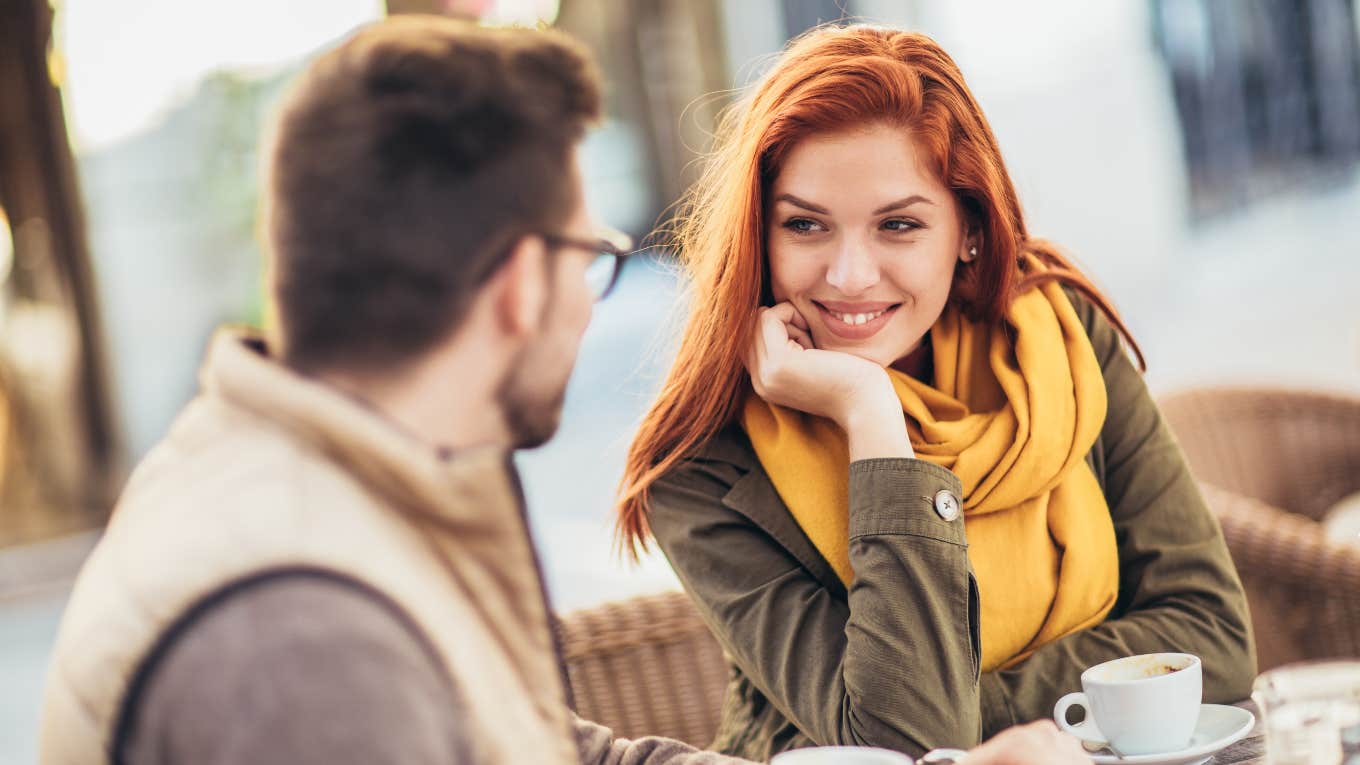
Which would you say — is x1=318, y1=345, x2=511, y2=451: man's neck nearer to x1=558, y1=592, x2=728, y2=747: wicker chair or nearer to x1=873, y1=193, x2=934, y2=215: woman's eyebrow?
x1=873, y1=193, x2=934, y2=215: woman's eyebrow

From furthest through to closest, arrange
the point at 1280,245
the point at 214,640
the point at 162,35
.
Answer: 1. the point at 1280,245
2. the point at 162,35
3. the point at 214,640

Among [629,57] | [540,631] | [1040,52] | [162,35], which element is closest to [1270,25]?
[1040,52]

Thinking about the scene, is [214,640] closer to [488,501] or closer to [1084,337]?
[488,501]

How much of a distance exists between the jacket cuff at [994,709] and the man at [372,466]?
0.79m

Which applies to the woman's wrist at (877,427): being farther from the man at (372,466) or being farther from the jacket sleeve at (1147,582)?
the man at (372,466)

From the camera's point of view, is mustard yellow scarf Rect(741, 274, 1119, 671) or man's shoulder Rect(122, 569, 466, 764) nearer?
man's shoulder Rect(122, 569, 466, 764)

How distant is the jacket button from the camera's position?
5.21 ft

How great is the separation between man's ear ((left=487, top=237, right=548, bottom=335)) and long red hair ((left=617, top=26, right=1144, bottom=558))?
76cm

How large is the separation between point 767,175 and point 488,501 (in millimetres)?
895

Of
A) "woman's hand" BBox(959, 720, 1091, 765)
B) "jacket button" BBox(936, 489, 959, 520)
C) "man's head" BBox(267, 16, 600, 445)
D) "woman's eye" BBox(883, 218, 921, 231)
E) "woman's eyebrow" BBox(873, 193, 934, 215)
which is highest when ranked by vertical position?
"man's head" BBox(267, 16, 600, 445)

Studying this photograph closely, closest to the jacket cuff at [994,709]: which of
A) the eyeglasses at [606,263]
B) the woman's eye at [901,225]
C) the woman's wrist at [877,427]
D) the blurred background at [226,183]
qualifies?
the woman's wrist at [877,427]

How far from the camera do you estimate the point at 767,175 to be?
1775 millimetres

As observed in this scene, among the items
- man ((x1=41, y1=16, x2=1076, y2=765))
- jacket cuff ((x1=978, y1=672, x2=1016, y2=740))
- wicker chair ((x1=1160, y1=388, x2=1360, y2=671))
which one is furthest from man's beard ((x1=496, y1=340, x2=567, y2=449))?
wicker chair ((x1=1160, y1=388, x2=1360, y2=671))

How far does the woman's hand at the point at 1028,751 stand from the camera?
1.15 m
